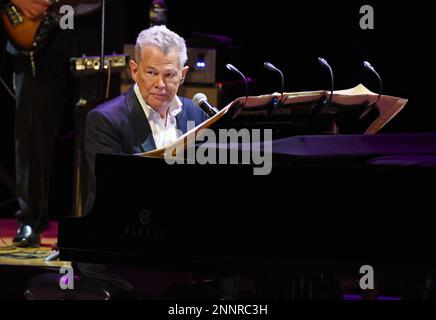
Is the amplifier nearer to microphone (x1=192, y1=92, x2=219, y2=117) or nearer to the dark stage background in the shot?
the dark stage background

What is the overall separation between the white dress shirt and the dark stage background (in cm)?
193

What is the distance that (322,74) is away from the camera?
562cm

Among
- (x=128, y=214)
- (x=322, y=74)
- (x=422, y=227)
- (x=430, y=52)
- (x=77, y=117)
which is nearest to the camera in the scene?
(x=422, y=227)

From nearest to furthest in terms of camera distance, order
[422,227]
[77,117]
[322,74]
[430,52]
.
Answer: [422,227] < [77,117] < [430,52] < [322,74]

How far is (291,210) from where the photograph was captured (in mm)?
2627

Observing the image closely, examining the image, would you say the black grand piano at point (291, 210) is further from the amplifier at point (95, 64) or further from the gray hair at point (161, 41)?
the amplifier at point (95, 64)

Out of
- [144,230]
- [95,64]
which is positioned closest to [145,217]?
[144,230]

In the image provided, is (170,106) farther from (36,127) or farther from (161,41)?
(36,127)

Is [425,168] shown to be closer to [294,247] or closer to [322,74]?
[294,247]

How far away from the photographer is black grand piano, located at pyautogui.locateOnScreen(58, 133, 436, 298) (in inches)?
102

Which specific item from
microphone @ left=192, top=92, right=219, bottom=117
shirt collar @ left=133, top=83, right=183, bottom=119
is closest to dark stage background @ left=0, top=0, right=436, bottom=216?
shirt collar @ left=133, top=83, right=183, bottom=119
